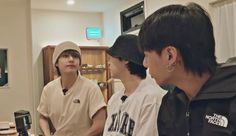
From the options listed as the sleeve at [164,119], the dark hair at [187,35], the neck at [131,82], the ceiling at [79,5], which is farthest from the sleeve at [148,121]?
the ceiling at [79,5]

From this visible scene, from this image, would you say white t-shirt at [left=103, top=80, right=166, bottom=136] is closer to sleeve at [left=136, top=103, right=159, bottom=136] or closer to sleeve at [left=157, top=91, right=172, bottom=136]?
sleeve at [left=136, top=103, right=159, bottom=136]

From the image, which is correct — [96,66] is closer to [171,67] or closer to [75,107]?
[75,107]

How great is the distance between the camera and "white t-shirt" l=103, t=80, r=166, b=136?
4.85 feet

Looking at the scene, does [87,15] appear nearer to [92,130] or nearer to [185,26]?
[92,130]

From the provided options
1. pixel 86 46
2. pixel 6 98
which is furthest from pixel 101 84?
pixel 6 98

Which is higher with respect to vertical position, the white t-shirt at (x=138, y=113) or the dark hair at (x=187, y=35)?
the dark hair at (x=187, y=35)

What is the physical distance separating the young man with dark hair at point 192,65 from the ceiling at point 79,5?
16.4 ft

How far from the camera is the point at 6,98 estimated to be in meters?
5.33

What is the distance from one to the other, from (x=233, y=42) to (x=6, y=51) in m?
3.57

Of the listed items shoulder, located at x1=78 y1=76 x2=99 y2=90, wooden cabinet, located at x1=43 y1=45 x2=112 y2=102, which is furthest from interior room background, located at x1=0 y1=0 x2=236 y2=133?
shoulder, located at x1=78 y1=76 x2=99 y2=90

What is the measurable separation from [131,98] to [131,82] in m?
0.13

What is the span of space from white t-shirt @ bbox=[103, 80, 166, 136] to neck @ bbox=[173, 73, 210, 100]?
532 millimetres

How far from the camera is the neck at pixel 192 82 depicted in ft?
3.06

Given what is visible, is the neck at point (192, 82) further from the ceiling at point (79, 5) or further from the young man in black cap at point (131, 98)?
A: the ceiling at point (79, 5)
